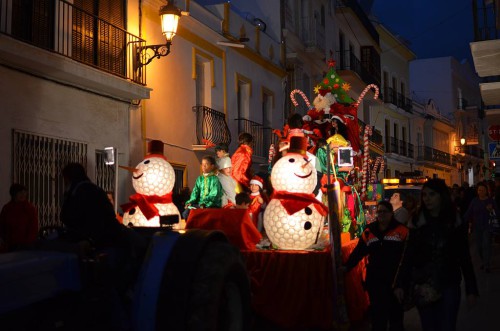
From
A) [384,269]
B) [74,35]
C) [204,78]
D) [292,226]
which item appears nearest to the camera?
[384,269]

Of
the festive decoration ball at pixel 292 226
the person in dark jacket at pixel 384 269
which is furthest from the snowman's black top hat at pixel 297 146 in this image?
the person in dark jacket at pixel 384 269

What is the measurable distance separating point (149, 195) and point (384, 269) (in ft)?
9.13

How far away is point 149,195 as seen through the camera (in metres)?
7.75

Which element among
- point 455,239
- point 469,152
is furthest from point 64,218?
point 469,152

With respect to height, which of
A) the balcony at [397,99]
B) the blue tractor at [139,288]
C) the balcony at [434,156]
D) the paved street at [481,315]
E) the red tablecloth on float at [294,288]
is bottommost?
the paved street at [481,315]

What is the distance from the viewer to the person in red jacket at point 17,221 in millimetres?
9273

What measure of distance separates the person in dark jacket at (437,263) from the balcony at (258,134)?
13.9 m

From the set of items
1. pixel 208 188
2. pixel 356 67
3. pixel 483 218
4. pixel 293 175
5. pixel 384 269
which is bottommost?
pixel 384 269

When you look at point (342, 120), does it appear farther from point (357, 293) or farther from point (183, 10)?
point (183, 10)

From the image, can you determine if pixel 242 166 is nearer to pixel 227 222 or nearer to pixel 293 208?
pixel 227 222

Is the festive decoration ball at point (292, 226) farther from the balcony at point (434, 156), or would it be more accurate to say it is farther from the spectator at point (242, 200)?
the balcony at point (434, 156)

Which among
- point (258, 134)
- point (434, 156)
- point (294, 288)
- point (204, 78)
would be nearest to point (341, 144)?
point (294, 288)

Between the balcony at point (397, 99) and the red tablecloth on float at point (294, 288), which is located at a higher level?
the balcony at point (397, 99)

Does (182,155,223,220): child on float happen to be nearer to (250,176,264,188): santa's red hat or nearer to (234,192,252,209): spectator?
(234,192,252,209): spectator
